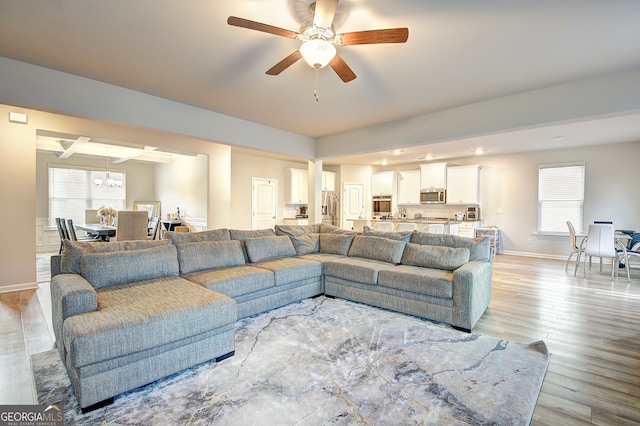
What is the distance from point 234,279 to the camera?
3.10m

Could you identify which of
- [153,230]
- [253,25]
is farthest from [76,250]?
[153,230]

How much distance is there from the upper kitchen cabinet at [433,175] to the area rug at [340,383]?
645cm

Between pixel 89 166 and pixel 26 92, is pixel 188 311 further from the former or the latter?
pixel 89 166

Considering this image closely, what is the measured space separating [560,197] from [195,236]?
835cm

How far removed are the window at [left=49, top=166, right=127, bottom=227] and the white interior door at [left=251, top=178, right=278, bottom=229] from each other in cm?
457

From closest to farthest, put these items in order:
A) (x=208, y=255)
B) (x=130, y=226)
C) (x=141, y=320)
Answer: (x=141, y=320), (x=208, y=255), (x=130, y=226)

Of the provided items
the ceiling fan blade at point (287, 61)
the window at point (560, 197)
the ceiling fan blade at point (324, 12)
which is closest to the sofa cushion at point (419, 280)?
the ceiling fan blade at point (287, 61)

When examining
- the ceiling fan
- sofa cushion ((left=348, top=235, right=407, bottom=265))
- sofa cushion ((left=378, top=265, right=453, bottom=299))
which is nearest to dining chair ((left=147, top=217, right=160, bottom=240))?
A: sofa cushion ((left=348, top=235, right=407, bottom=265))

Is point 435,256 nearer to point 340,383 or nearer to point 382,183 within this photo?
point 340,383

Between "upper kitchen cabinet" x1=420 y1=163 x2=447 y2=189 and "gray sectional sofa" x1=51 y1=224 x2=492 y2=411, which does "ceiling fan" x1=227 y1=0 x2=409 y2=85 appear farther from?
"upper kitchen cabinet" x1=420 y1=163 x2=447 y2=189

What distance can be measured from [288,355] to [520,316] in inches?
109

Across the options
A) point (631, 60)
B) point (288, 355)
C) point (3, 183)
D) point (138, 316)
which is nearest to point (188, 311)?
point (138, 316)

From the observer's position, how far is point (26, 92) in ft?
10.8

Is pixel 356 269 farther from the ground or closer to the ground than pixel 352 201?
closer to the ground
